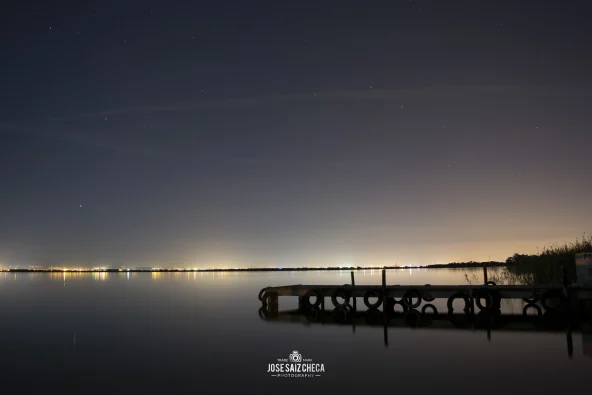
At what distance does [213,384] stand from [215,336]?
1042cm

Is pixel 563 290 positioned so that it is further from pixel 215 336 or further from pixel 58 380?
pixel 58 380

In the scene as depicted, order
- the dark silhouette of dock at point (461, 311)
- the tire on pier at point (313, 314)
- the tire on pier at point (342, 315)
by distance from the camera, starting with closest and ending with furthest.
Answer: the dark silhouette of dock at point (461, 311)
the tire on pier at point (342, 315)
the tire on pier at point (313, 314)

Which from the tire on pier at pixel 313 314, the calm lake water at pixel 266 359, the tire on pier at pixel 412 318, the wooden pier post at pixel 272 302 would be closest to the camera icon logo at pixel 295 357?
the calm lake water at pixel 266 359

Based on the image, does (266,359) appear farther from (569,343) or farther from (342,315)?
(342,315)

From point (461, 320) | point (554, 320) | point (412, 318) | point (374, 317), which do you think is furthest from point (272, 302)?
point (554, 320)

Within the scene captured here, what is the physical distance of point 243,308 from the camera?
41.6 meters

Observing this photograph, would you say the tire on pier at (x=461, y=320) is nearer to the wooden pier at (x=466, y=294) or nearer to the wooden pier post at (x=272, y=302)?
the wooden pier at (x=466, y=294)

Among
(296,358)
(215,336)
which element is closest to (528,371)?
(296,358)

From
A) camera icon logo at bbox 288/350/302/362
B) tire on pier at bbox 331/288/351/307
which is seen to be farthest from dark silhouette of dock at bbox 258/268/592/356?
camera icon logo at bbox 288/350/302/362

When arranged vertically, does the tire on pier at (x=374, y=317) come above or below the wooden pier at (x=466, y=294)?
below

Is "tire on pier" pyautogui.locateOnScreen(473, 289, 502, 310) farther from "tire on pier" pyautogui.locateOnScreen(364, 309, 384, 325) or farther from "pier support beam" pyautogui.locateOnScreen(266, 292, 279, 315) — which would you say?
"pier support beam" pyautogui.locateOnScreen(266, 292, 279, 315)

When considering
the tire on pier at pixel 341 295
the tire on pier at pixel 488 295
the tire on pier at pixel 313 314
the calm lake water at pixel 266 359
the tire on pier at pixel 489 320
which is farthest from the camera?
the tire on pier at pixel 341 295

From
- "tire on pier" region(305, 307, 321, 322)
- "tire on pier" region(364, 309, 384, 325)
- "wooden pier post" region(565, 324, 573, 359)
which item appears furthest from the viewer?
"tire on pier" region(305, 307, 321, 322)

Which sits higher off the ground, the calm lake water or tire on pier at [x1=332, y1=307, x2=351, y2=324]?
tire on pier at [x1=332, y1=307, x2=351, y2=324]
